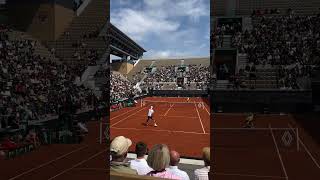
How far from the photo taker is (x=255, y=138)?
16.9 metres

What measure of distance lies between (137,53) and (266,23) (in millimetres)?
43718

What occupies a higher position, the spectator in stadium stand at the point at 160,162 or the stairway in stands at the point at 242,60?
the stairway in stands at the point at 242,60

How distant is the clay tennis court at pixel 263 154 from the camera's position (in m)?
10.6

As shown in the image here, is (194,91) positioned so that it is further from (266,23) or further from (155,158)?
(155,158)

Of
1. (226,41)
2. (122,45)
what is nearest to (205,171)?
(226,41)

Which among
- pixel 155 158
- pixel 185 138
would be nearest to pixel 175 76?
pixel 185 138

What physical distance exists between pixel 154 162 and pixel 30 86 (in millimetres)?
19904

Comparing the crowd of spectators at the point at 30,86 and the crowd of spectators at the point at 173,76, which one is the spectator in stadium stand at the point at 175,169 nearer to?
the crowd of spectators at the point at 30,86

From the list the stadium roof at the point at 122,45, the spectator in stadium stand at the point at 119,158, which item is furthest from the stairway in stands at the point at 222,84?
the spectator in stadium stand at the point at 119,158

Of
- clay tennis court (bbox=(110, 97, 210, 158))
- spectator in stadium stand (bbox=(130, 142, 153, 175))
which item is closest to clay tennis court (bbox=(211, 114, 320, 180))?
clay tennis court (bbox=(110, 97, 210, 158))

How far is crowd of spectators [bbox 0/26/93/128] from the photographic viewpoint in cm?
1797

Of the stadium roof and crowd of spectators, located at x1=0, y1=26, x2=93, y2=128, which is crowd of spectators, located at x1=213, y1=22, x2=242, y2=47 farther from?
the stadium roof

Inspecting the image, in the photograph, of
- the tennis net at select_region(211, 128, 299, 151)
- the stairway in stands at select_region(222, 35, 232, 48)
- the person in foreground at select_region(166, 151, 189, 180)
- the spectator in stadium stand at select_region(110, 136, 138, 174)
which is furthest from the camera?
the stairway in stands at select_region(222, 35, 232, 48)

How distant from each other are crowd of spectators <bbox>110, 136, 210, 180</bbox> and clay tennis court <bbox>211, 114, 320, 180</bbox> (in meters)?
5.21
